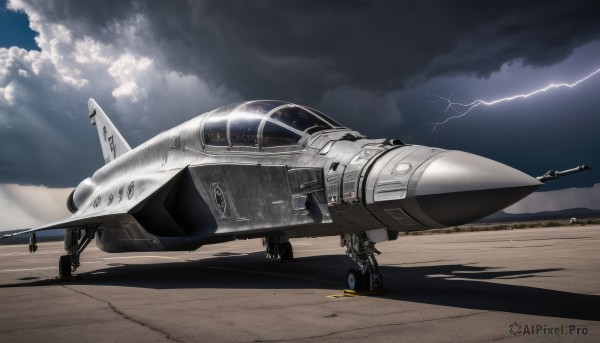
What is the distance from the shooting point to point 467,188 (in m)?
5.29

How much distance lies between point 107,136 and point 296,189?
16.3m

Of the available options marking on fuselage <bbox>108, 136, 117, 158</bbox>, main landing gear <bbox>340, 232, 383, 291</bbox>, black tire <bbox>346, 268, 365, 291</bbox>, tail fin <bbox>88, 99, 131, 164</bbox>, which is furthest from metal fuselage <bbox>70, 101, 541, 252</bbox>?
marking on fuselage <bbox>108, 136, 117, 158</bbox>

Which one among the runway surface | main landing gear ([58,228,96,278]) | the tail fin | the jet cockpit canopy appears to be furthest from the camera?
the tail fin

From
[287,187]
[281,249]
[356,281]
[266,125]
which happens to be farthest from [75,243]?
[356,281]

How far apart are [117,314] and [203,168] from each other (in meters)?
3.87

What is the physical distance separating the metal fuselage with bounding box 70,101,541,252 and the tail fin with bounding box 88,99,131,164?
24.4 feet

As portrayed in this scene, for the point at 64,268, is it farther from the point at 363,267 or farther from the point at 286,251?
the point at 363,267

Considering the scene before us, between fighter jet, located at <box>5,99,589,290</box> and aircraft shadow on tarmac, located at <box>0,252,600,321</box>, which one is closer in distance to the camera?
fighter jet, located at <box>5,99,589,290</box>

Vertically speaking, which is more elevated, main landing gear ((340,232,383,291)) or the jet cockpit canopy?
the jet cockpit canopy

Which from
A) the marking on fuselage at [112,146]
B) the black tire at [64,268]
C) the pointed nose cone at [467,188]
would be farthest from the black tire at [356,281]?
the marking on fuselage at [112,146]

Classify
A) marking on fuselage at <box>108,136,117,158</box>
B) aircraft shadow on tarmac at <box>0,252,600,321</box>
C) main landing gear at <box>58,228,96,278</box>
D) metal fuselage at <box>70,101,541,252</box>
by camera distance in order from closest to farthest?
metal fuselage at <box>70,101,541,252</box> < aircraft shadow on tarmac at <box>0,252,600,321</box> < main landing gear at <box>58,228,96,278</box> < marking on fuselage at <box>108,136,117,158</box>

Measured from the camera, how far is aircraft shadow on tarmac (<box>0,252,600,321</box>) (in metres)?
5.98

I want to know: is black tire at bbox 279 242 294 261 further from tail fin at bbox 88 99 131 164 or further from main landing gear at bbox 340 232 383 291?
tail fin at bbox 88 99 131 164

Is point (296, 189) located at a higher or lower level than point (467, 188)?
higher
